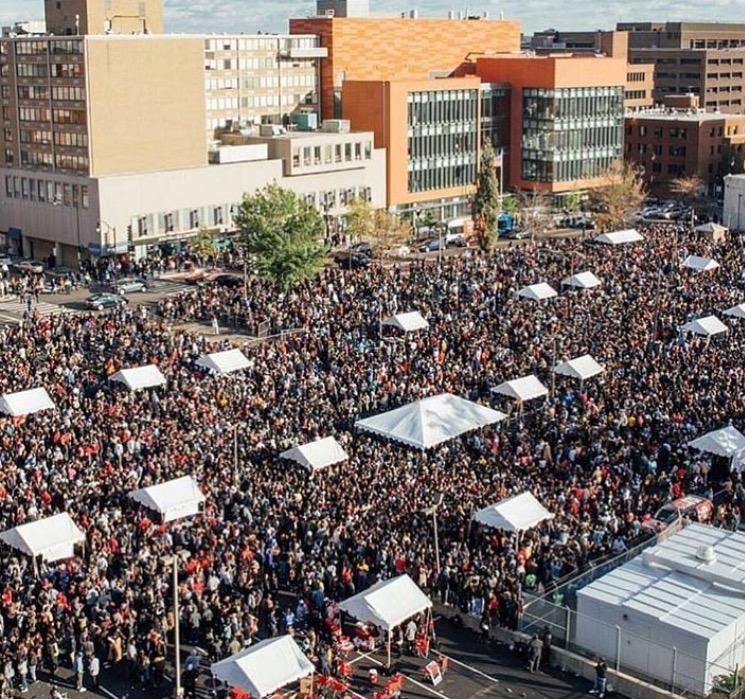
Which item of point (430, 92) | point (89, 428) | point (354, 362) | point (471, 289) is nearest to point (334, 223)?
point (430, 92)

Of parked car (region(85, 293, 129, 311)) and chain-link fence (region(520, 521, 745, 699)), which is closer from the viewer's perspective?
chain-link fence (region(520, 521, 745, 699))

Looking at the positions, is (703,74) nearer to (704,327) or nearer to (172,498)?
(704,327)

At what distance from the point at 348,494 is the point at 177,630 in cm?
865

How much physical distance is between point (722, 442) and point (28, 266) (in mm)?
46915

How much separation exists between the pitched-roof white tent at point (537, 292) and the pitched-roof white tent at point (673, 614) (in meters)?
26.7

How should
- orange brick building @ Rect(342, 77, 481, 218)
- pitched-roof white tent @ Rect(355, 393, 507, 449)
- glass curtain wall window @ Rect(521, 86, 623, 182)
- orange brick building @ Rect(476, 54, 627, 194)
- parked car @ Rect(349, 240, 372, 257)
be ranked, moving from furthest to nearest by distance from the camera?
glass curtain wall window @ Rect(521, 86, 623, 182) < orange brick building @ Rect(476, 54, 627, 194) < orange brick building @ Rect(342, 77, 481, 218) < parked car @ Rect(349, 240, 372, 257) < pitched-roof white tent @ Rect(355, 393, 507, 449)

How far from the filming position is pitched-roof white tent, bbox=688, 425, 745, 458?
33.7 metres

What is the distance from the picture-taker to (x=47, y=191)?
72.4 m

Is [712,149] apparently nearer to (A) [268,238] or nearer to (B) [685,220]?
(B) [685,220]

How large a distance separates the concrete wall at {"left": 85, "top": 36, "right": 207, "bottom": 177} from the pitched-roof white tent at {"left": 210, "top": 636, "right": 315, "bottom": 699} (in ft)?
176

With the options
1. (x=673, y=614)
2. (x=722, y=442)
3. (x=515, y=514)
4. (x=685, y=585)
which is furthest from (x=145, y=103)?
(x=673, y=614)

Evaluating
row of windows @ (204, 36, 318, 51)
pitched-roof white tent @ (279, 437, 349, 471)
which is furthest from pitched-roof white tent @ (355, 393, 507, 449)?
row of windows @ (204, 36, 318, 51)

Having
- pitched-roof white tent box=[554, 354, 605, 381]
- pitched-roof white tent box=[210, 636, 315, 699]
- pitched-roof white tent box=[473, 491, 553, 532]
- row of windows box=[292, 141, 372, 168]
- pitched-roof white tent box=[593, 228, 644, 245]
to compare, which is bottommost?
pitched-roof white tent box=[210, 636, 315, 699]

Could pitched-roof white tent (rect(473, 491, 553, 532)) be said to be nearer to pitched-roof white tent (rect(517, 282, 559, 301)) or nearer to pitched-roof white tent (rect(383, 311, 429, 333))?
pitched-roof white tent (rect(383, 311, 429, 333))
